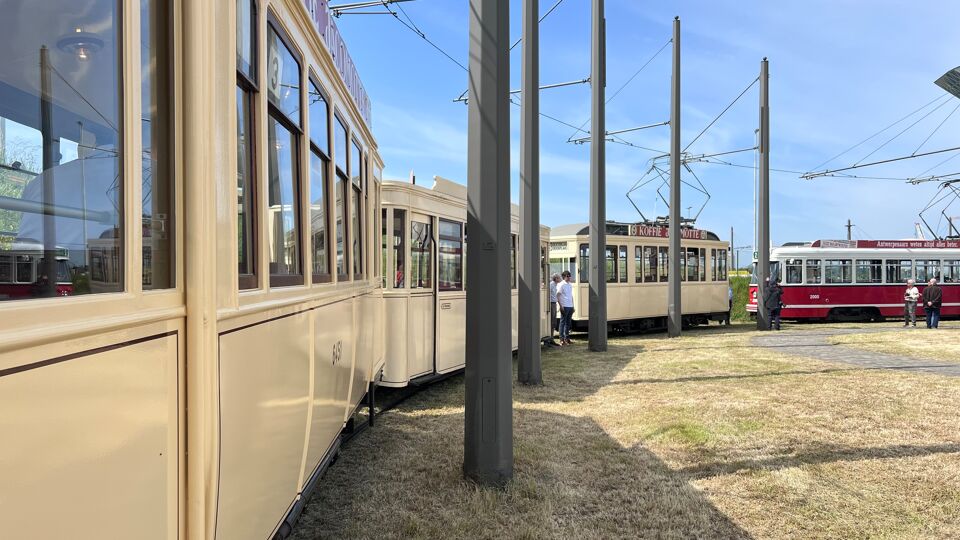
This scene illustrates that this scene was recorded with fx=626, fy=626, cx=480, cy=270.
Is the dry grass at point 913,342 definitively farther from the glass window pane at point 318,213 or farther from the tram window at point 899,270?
the glass window pane at point 318,213

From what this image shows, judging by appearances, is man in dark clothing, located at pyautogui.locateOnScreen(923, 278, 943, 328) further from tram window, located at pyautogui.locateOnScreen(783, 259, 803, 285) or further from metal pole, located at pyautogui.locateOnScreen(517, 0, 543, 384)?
metal pole, located at pyautogui.locateOnScreen(517, 0, 543, 384)

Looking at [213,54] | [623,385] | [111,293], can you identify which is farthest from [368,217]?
[623,385]

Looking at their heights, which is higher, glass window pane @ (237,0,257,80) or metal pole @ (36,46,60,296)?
glass window pane @ (237,0,257,80)

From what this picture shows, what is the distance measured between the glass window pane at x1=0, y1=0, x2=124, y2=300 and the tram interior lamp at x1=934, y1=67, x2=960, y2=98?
27.9 ft

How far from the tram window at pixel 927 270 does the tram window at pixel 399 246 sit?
2067 centimetres

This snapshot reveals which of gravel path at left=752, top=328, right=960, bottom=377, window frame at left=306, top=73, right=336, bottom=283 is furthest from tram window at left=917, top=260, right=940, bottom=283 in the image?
window frame at left=306, top=73, right=336, bottom=283

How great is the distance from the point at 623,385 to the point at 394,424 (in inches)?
139

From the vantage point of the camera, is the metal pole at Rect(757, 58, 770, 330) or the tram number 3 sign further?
the metal pole at Rect(757, 58, 770, 330)

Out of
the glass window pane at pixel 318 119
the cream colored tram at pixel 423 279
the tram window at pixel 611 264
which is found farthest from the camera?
the tram window at pixel 611 264

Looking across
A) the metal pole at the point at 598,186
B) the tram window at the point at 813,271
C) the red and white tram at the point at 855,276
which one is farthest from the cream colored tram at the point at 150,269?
the tram window at the point at 813,271

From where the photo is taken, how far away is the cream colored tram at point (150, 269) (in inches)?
44.9

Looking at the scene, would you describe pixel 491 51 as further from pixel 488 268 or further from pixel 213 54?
pixel 213 54

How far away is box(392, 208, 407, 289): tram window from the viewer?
687 centimetres

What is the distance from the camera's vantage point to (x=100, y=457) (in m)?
1.25
